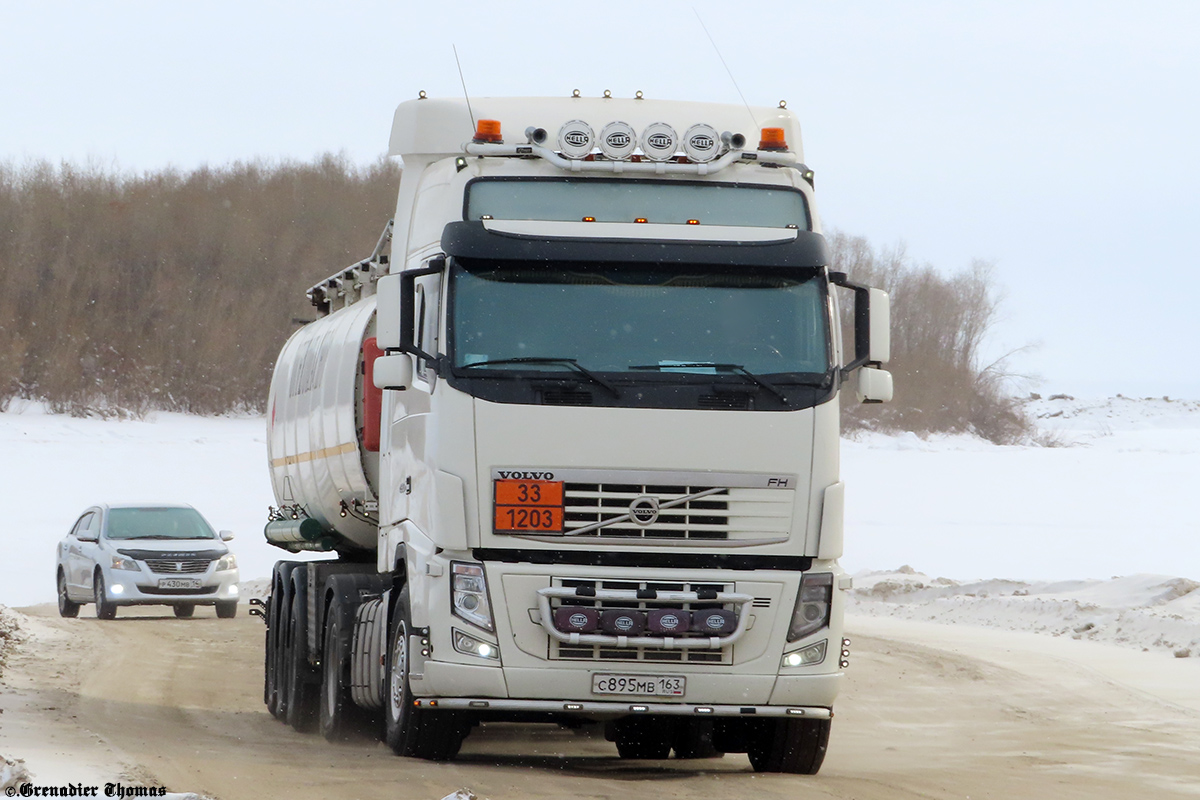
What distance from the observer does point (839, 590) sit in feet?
31.2

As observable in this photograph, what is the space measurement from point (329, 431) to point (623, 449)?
185 inches

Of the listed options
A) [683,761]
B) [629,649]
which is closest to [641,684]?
[629,649]

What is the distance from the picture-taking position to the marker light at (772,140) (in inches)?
412

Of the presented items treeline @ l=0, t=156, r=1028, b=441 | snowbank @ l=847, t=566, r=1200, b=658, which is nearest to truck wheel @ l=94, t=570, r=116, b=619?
snowbank @ l=847, t=566, r=1200, b=658

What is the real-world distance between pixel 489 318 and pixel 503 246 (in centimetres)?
42

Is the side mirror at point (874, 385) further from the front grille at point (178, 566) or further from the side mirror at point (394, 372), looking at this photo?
the front grille at point (178, 566)

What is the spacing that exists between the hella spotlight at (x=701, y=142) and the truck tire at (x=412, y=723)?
3210mm

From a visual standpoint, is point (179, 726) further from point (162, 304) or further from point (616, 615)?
point (162, 304)

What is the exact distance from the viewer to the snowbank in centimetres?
1967

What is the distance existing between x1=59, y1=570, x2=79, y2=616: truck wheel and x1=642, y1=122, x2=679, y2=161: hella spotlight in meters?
17.7

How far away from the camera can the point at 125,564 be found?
2402 cm

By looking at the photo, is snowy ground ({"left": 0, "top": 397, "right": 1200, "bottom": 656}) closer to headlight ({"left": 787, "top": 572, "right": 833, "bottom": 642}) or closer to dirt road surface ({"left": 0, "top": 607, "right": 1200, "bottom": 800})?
dirt road surface ({"left": 0, "top": 607, "right": 1200, "bottom": 800})

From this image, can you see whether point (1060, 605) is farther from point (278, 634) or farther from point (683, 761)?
point (683, 761)

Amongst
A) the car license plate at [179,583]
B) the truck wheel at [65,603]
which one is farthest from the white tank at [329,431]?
the truck wheel at [65,603]
